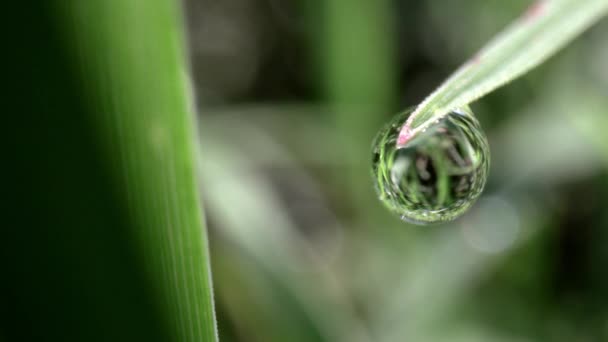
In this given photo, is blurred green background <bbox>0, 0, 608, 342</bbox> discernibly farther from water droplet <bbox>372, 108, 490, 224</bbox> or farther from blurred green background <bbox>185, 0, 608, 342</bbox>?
water droplet <bbox>372, 108, 490, 224</bbox>

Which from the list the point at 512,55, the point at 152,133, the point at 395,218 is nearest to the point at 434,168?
the point at 512,55

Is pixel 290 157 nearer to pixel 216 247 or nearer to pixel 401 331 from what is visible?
pixel 216 247

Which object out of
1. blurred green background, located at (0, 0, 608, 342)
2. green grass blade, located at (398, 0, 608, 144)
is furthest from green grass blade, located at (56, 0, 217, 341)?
blurred green background, located at (0, 0, 608, 342)

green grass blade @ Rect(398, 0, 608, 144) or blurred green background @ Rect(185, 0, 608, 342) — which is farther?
blurred green background @ Rect(185, 0, 608, 342)

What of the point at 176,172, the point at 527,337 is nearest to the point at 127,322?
the point at 176,172

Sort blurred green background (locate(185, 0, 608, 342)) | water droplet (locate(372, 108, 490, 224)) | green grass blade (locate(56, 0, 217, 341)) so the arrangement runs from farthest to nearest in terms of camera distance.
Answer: blurred green background (locate(185, 0, 608, 342)), water droplet (locate(372, 108, 490, 224)), green grass blade (locate(56, 0, 217, 341))

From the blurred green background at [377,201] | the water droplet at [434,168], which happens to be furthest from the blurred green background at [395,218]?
the water droplet at [434,168]

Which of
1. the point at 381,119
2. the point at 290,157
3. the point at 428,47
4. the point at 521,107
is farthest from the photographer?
the point at 428,47
